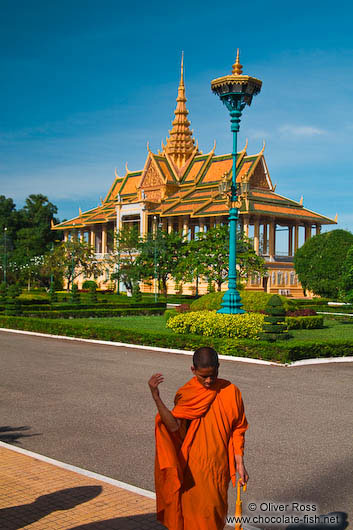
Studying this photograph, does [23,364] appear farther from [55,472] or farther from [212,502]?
[212,502]

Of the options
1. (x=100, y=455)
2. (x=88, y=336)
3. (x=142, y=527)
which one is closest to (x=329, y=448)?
(x=100, y=455)

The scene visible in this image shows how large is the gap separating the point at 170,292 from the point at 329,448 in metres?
46.1

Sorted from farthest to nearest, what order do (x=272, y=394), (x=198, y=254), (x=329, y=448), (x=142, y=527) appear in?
(x=198, y=254) < (x=272, y=394) < (x=329, y=448) < (x=142, y=527)

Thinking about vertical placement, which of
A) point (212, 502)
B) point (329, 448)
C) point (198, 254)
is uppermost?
point (198, 254)

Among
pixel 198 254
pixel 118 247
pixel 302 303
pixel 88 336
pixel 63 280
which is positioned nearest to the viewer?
pixel 88 336

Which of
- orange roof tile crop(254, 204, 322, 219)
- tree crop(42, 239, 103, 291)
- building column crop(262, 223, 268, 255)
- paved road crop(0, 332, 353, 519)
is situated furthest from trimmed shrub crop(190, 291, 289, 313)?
building column crop(262, 223, 268, 255)

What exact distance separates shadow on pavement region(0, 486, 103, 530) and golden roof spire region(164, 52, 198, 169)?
5713 cm

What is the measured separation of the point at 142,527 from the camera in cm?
439

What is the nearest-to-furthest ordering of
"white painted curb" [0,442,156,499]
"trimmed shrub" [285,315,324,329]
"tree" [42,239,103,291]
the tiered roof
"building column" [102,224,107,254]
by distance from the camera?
"white painted curb" [0,442,156,499] → "trimmed shrub" [285,315,324,329] → "tree" [42,239,103,291] → the tiered roof → "building column" [102,224,107,254]

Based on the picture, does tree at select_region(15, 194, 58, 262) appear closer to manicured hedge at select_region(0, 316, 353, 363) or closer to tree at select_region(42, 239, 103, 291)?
tree at select_region(42, 239, 103, 291)

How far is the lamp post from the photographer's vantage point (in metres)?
19.8

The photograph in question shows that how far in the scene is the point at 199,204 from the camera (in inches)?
2028

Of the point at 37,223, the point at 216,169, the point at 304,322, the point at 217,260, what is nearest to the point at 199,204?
the point at 216,169

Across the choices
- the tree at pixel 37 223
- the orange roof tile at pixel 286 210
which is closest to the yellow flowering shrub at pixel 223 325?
the orange roof tile at pixel 286 210
